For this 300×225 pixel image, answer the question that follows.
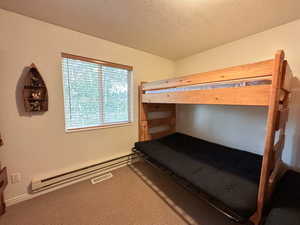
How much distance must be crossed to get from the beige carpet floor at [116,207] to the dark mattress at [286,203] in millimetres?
556

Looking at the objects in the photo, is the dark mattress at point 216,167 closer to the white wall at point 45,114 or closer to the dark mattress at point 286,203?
the dark mattress at point 286,203

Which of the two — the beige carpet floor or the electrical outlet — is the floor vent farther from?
the electrical outlet

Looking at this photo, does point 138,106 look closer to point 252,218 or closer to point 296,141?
point 252,218

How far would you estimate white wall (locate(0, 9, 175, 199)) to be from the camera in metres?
1.44

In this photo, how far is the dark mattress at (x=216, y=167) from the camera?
1.03 metres

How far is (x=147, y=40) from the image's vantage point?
2.11m

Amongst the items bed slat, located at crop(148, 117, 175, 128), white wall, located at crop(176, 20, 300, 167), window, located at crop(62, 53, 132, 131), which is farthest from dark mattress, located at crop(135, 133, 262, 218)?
window, located at crop(62, 53, 132, 131)

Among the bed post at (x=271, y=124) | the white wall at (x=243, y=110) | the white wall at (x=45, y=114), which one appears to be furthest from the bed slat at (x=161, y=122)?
the bed post at (x=271, y=124)

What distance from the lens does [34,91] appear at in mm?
1546

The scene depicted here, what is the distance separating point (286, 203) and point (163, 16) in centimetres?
221

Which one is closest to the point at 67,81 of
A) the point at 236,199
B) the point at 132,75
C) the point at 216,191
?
the point at 132,75

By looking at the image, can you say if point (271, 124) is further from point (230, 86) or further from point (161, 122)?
point (161, 122)

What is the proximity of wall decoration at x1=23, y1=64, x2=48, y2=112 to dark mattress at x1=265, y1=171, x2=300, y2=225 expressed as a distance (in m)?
2.55

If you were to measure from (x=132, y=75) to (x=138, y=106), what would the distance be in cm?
63
